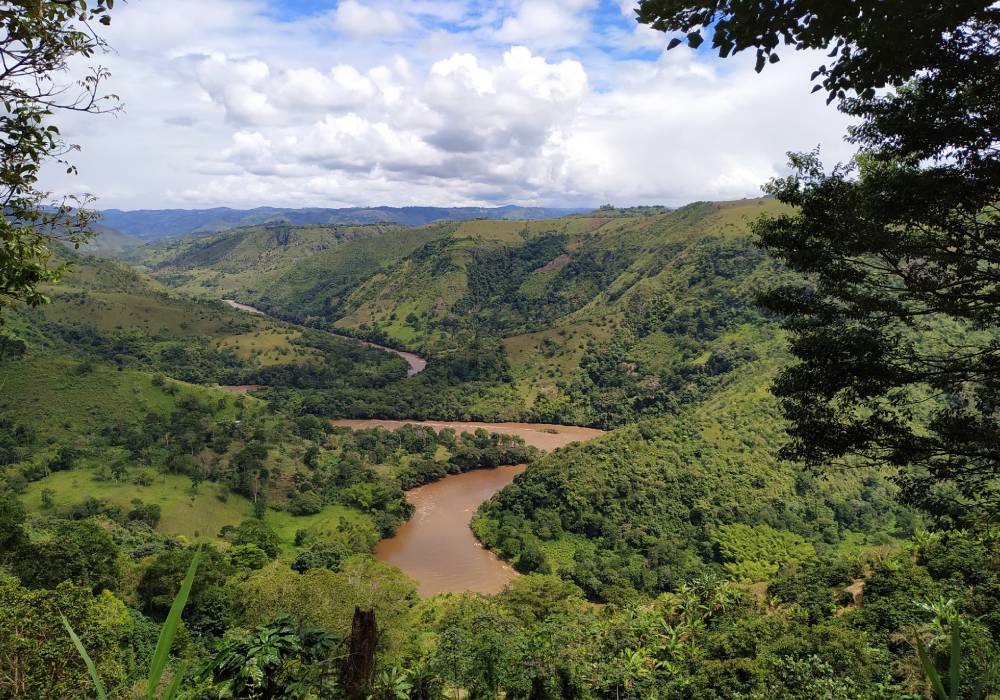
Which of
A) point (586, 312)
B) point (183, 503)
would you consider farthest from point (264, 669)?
point (586, 312)

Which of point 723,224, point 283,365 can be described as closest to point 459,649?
point 283,365

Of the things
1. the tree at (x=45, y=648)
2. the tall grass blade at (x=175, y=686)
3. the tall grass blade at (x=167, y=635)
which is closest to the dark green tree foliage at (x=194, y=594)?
the tree at (x=45, y=648)

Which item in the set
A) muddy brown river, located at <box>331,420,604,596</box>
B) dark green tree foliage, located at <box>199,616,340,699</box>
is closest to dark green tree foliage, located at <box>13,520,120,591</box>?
muddy brown river, located at <box>331,420,604,596</box>

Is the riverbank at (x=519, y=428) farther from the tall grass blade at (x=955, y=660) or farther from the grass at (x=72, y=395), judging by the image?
the tall grass blade at (x=955, y=660)

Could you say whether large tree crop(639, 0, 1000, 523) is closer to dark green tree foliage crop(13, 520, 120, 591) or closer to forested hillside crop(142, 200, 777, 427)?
dark green tree foliage crop(13, 520, 120, 591)

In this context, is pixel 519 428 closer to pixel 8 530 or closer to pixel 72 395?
pixel 72 395

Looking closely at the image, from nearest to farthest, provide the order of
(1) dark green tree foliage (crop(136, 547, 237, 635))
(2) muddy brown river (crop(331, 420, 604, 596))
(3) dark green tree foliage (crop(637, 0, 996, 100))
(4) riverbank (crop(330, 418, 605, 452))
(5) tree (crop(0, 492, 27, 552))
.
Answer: (3) dark green tree foliage (crop(637, 0, 996, 100)) < (5) tree (crop(0, 492, 27, 552)) < (1) dark green tree foliage (crop(136, 547, 237, 635)) < (2) muddy brown river (crop(331, 420, 604, 596)) < (4) riverbank (crop(330, 418, 605, 452))

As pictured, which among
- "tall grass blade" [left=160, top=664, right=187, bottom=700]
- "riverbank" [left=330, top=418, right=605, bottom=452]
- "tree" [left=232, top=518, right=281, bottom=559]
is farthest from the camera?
"riverbank" [left=330, top=418, right=605, bottom=452]

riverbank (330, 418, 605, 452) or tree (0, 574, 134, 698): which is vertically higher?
tree (0, 574, 134, 698)
